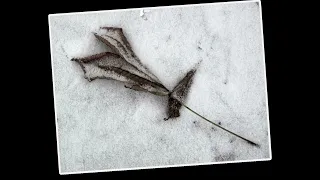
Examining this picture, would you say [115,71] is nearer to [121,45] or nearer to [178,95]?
[121,45]

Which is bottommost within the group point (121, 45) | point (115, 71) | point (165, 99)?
point (165, 99)

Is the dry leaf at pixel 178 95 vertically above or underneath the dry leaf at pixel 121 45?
underneath

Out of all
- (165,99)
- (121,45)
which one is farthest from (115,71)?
(165,99)

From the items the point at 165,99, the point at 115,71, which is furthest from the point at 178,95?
the point at 115,71

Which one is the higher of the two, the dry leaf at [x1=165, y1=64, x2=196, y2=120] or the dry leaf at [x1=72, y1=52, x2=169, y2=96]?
the dry leaf at [x1=72, y1=52, x2=169, y2=96]

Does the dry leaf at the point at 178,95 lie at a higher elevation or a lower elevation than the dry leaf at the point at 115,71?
lower

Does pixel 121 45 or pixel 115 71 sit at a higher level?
pixel 121 45

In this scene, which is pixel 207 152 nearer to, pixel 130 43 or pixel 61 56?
pixel 130 43

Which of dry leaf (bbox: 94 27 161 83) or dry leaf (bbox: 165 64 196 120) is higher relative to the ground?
dry leaf (bbox: 94 27 161 83)
